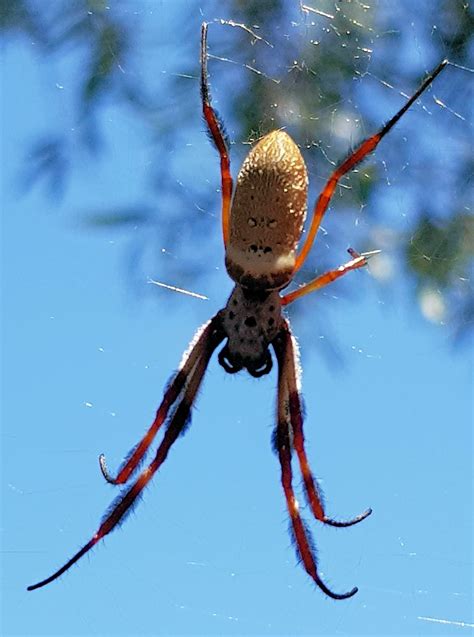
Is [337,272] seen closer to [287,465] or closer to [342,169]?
[342,169]

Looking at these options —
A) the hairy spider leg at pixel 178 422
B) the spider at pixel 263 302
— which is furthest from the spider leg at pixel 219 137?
the hairy spider leg at pixel 178 422

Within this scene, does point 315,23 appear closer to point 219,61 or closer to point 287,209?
point 219,61

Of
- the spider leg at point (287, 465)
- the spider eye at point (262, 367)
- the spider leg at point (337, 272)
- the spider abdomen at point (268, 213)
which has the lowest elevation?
the spider leg at point (287, 465)

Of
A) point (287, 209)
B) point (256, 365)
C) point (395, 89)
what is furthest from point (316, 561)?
point (395, 89)

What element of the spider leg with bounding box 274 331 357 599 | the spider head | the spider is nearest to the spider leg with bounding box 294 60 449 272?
the spider

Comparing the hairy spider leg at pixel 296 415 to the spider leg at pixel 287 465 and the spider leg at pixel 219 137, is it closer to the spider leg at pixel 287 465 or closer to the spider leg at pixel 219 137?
the spider leg at pixel 287 465

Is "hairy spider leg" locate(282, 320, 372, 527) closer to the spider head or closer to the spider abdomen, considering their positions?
the spider head
